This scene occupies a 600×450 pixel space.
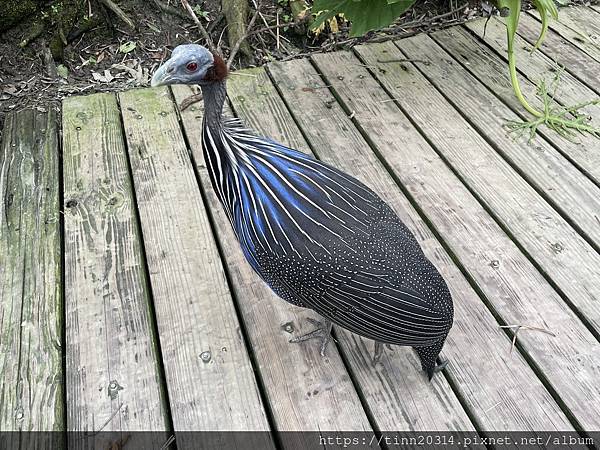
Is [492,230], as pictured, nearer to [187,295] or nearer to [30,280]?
[187,295]

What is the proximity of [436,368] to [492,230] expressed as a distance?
685mm

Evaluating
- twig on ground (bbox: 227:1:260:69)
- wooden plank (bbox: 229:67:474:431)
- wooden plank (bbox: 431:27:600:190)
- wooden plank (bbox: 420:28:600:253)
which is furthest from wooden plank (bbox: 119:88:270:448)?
wooden plank (bbox: 431:27:600:190)

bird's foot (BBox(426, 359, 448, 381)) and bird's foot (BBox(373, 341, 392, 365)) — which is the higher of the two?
bird's foot (BBox(426, 359, 448, 381))

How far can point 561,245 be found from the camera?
2.06 m

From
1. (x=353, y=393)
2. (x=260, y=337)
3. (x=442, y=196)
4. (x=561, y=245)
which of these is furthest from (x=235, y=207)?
(x=561, y=245)

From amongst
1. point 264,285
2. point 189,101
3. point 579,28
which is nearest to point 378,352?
point 264,285

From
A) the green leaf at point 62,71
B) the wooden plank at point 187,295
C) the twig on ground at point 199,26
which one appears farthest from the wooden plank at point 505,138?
the green leaf at point 62,71

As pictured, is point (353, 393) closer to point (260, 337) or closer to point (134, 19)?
point (260, 337)

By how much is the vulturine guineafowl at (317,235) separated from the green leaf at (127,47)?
1.91 metres

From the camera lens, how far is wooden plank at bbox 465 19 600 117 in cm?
276

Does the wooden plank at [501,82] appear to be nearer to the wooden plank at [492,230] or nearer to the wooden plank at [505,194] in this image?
the wooden plank at [505,194]

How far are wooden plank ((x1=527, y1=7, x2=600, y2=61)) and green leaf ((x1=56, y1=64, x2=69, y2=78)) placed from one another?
270 cm

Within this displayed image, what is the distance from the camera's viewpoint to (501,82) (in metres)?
2.86

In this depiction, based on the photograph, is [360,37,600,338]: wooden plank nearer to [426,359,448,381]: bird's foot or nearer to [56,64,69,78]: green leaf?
[426,359,448,381]: bird's foot
